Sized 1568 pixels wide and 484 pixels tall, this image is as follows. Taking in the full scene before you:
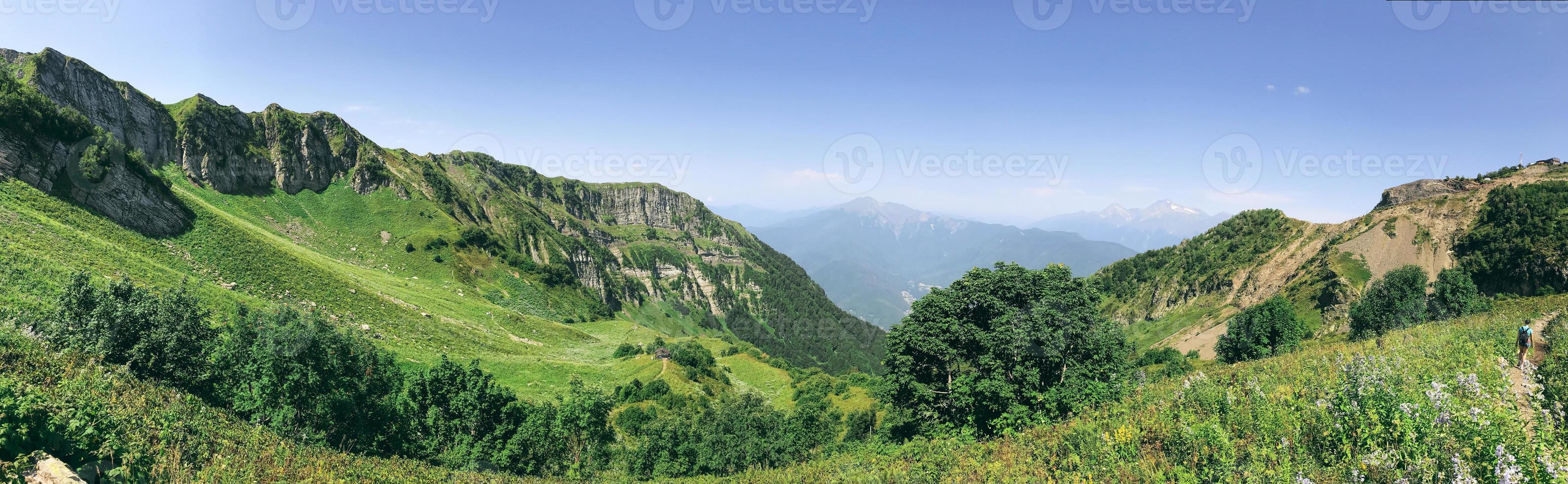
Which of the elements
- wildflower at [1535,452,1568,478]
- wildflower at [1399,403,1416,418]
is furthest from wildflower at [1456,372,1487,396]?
wildflower at [1535,452,1568,478]

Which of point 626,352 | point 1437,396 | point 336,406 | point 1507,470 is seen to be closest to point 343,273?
point 626,352

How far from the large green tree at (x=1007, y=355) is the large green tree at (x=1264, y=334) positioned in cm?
4319

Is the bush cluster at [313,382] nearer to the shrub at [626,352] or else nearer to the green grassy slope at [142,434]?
the green grassy slope at [142,434]

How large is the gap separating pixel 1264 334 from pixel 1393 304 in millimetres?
14165

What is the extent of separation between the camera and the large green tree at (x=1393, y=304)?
56188 mm

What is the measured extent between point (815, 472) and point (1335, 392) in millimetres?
12589

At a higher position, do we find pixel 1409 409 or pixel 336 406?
pixel 1409 409

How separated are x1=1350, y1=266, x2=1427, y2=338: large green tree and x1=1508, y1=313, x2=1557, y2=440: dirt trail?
5009cm

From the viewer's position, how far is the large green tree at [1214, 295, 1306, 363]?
193 feet

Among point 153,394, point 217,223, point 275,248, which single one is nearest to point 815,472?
point 153,394

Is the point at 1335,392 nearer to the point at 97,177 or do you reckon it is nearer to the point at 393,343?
the point at 393,343

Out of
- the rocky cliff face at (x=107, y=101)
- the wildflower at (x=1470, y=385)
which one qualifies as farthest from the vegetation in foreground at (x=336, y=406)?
the rocky cliff face at (x=107, y=101)

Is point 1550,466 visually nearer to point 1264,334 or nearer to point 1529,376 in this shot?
point 1529,376

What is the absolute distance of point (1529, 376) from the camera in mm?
11000
